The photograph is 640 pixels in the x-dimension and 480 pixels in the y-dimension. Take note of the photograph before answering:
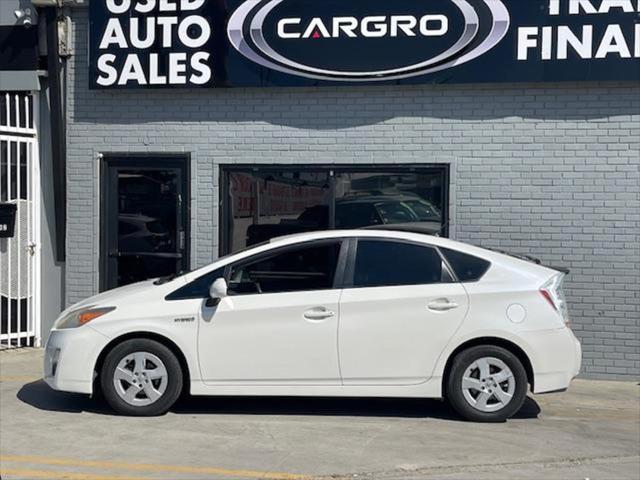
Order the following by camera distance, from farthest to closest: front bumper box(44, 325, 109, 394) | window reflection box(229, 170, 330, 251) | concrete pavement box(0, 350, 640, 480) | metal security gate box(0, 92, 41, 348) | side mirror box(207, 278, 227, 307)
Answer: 1. metal security gate box(0, 92, 41, 348)
2. window reflection box(229, 170, 330, 251)
3. front bumper box(44, 325, 109, 394)
4. side mirror box(207, 278, 227, 307)
5. concrete pavement box(0, 350, 640, 480)

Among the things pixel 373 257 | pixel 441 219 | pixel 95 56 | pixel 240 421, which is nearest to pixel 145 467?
pixel 240 421

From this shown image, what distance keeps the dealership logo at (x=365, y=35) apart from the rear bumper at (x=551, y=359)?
3662 millimetres

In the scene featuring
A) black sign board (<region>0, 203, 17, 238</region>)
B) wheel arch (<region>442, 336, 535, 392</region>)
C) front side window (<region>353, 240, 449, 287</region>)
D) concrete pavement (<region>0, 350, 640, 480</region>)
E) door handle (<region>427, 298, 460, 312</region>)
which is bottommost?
concrete pavement (<region>0, 350, 640, 480</region>)

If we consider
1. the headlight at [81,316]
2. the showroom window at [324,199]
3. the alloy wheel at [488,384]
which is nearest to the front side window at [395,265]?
the alloy wheel at [488,384]

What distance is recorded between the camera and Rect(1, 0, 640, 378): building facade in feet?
33.0

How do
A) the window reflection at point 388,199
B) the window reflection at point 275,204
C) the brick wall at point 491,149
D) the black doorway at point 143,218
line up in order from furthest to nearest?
the black doorway at point 143,218, the window reflection at point 275,204, the window reflection at point 388,199, the brick wall at point 491,149

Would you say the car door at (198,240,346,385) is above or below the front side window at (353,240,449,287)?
below

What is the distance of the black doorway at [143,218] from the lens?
36.1ft

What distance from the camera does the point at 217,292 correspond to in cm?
773

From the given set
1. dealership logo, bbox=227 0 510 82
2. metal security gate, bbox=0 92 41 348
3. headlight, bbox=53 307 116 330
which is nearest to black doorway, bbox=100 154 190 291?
metal security gate, bbox=0 92 41 348

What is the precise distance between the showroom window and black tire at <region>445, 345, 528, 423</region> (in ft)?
8.81

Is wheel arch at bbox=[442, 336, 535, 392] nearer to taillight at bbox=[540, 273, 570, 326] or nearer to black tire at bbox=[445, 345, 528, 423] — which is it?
black tire at bbox=[445, 345, 528, 423]

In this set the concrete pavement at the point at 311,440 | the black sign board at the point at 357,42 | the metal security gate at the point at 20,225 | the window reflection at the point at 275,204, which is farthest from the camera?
the metal security gate at the point at 20,225

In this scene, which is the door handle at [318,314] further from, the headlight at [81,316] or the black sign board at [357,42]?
the black sign board at [357,42]
